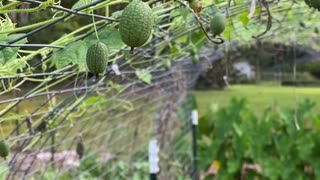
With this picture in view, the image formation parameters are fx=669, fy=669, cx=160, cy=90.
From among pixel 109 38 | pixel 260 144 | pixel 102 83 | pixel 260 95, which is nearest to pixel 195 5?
pixel 109 38

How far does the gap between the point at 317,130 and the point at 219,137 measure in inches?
27.5

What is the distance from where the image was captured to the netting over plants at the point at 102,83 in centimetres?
126

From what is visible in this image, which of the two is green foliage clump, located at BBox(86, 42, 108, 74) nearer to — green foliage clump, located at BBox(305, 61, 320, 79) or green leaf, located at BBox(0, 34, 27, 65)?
green leaf, located at BBox(0, 34, 27, 65)

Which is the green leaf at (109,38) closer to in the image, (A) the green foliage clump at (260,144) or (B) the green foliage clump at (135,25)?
(B) the green foliage clump at (135,25)

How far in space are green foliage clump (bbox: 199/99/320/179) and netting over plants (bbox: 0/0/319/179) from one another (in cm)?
21

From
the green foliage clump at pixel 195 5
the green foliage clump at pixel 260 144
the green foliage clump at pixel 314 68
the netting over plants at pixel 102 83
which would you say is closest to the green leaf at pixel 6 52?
the netting over plants at pixel 102 83

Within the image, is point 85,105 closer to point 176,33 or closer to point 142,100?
point 176,33

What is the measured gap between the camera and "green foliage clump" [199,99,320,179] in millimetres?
4562

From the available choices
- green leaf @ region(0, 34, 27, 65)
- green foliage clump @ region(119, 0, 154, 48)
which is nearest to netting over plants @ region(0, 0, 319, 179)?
green leaf @ region(0, 34, 27, 65)

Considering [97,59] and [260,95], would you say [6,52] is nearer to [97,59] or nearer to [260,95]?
[97,59]

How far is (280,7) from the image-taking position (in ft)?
9.59

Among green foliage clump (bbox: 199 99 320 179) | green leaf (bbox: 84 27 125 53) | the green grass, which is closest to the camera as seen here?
green leaf (bbox: 84 27 125 53)

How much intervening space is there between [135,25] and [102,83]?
1.39 meters

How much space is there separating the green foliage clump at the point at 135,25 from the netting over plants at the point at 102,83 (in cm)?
15
